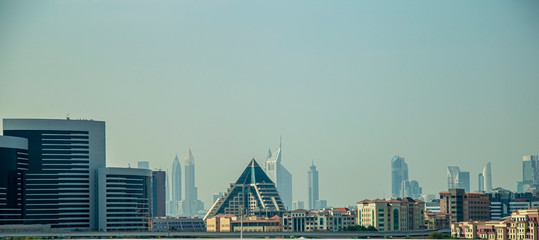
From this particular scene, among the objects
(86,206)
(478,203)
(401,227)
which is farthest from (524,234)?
(86,206)

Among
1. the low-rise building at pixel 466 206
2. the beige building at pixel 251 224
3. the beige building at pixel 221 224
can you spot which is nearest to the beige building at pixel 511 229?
the low-rise building at pixel 466 206

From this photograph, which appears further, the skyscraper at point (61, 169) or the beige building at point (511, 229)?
the skyscraper at point (61, 169)

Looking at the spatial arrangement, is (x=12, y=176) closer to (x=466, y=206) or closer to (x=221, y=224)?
(x=221, y=224)

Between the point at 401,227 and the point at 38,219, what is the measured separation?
52.2m

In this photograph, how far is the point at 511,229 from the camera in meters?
135

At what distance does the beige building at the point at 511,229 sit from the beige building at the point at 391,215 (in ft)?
86.5

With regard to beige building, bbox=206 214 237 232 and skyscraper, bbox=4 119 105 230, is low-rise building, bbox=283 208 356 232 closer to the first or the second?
beige building, bbox=206 214 237 232

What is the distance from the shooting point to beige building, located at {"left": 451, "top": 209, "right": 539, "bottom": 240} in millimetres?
132125

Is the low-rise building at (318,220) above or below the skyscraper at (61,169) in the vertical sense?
below

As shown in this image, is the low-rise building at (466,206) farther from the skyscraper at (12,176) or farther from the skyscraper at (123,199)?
the skyscraper at (12,176)

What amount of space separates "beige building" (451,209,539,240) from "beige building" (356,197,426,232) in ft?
86.5

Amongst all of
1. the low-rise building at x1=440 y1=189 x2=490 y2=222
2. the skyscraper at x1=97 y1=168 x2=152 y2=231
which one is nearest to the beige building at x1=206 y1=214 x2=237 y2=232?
the skyscraper at x1=97 y1=168 x2=152 y2=231

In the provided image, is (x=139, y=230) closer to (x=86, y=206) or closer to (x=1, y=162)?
(x=86, y=206)

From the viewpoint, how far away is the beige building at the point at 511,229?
132m
